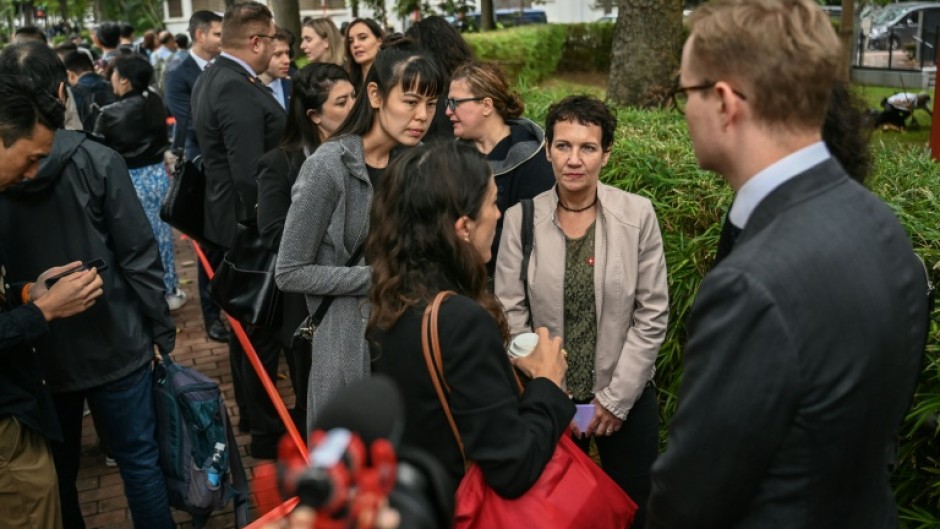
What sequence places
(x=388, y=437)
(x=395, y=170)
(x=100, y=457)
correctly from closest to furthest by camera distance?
(x=388, y=437) → (x=395, y=170) → (x=100, y=457)

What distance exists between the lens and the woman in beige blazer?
11.3ft

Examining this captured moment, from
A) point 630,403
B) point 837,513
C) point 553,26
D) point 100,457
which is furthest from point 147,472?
point 553,26

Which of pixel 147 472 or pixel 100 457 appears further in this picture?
pixel 100 457

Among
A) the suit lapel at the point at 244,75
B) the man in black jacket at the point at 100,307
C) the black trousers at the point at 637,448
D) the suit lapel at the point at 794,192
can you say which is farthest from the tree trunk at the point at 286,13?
the suit lapel at the point at 794,192

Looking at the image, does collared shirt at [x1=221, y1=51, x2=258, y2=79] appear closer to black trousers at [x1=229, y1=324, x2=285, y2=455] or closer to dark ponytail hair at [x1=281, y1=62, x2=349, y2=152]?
dark ponytail hair at [x1=281, y1=62, x2=349, y2=152]

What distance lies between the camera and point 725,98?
1.82 m

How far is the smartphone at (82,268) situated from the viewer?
11.1 feet

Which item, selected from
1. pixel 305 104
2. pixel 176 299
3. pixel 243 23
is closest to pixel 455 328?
pixel 305 104

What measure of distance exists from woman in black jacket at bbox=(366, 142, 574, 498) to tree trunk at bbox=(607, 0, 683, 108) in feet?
24.8

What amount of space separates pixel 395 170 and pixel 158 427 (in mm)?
2065

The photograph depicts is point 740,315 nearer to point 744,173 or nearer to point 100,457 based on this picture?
point 744,173

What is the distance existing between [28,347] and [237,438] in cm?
242

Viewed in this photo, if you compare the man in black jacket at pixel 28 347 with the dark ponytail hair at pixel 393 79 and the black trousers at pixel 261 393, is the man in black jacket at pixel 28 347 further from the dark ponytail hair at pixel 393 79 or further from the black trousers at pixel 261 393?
the black trousers at pixel 261 393

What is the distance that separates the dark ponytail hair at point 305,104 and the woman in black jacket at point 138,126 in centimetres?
303
